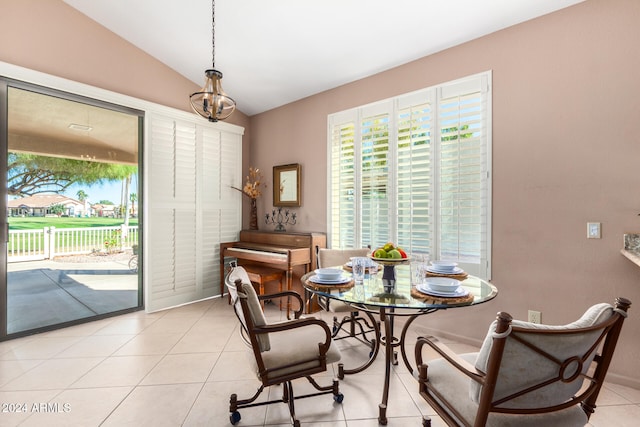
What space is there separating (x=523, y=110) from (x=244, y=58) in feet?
9.39

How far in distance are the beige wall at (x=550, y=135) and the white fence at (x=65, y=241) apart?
5.22 ft

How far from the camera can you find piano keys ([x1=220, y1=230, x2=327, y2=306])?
11.3ft

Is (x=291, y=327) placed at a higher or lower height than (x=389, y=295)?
lower

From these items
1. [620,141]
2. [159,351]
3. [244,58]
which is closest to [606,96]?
[620,141]

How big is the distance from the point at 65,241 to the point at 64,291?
55cm

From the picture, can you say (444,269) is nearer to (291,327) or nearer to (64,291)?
(291,327)

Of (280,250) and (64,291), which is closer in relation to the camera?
(64,291)

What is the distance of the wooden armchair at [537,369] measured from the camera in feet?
3.16

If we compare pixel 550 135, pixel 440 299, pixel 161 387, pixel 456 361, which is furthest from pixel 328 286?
pixel 550 135

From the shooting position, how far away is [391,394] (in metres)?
2.03

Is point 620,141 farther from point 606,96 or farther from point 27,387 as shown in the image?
point 27,387

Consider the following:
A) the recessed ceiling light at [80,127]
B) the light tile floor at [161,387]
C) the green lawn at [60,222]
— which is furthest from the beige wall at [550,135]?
the green lawn at [60,222]

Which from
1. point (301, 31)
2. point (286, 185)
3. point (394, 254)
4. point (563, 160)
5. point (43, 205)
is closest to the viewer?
point (394, 254)

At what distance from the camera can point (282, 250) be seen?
3482 millimetres
